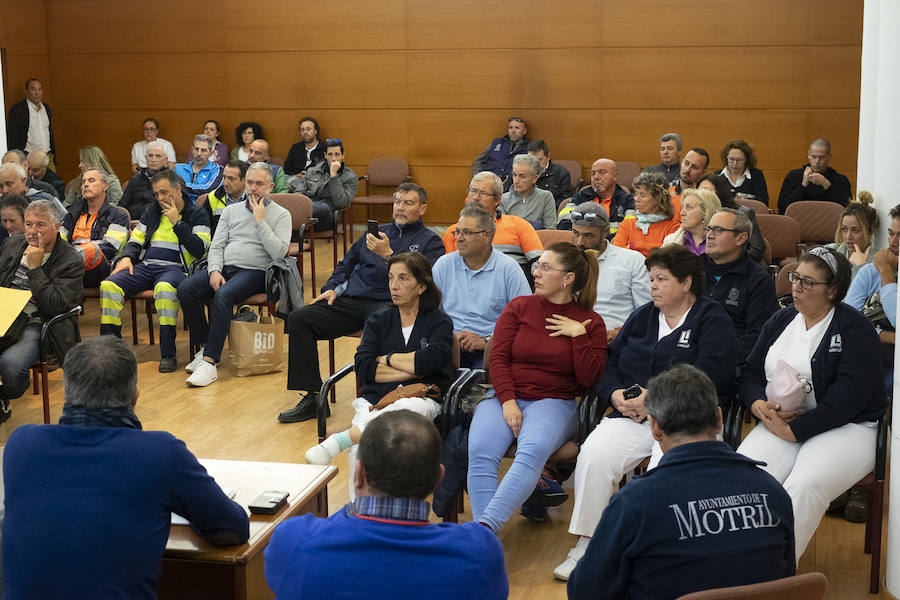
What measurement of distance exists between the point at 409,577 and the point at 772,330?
7.62 ft

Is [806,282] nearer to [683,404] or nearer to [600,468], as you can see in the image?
[600,468]

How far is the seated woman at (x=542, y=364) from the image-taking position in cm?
376

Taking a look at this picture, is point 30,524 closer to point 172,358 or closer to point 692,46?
point 172,358

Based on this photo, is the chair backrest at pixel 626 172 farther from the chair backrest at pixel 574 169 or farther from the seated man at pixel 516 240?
the seated man at pixel 516 240

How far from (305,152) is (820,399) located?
780 cm

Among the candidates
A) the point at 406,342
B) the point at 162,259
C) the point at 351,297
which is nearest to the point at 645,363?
the point at 406,342

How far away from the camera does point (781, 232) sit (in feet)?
21.0

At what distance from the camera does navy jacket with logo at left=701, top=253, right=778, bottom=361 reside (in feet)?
14.2

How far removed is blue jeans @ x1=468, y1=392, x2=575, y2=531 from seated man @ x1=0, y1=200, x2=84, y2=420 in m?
2.46

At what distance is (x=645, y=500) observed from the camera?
2193 mm

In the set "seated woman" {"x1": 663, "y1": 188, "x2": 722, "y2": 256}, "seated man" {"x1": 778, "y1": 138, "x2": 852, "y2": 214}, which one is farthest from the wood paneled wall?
"seated woman" {"x1": 663, "y1": 188, "x2": 722, "y2": 256}

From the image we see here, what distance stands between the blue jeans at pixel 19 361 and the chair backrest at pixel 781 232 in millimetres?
4348

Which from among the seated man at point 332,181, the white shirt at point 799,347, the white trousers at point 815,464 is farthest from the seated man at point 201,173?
the white trousers at point 815,464

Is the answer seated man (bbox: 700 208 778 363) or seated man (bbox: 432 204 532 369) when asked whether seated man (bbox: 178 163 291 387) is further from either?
seated man (bbox: 700 208 778 363)
